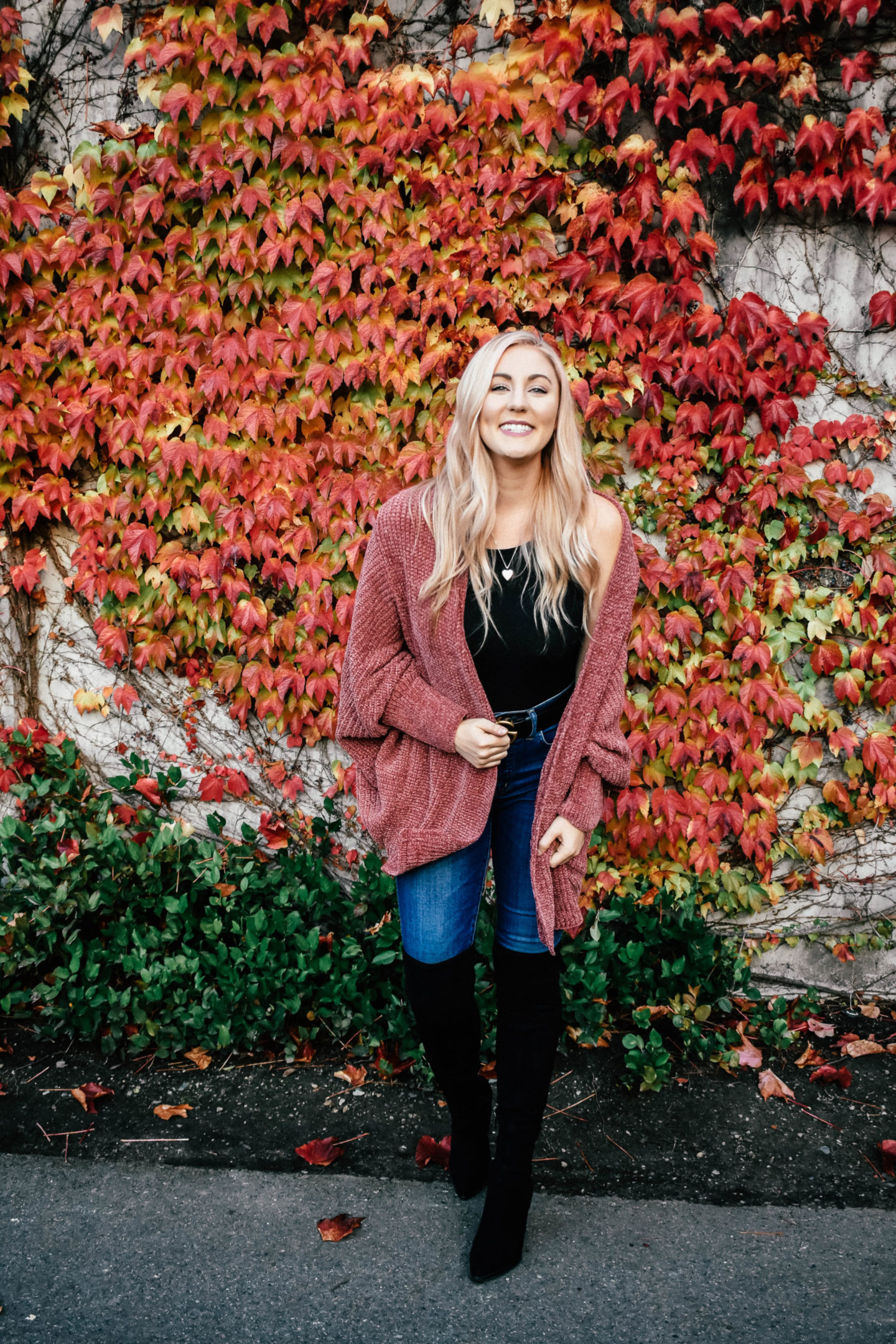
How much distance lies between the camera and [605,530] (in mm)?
2053

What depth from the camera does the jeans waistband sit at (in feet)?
6.60

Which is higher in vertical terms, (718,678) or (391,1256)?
(718,678)

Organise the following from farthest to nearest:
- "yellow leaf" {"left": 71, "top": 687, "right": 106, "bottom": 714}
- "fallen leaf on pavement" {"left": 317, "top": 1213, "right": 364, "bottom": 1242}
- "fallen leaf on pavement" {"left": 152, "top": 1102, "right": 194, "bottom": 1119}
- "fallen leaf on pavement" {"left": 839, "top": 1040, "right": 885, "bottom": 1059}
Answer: "yellow leaf" {"left": 71, "top": 687, "right": 106, "bottom": 714}, "fallen leaf on pavement" {"left": 839, "top": 1040, "right": 885, "bottom": 1059}, "fallen leaf on pavement" {"left": 152, "top": 1102, "right": 194, "bottom": 1119}, "fallen leaf on pavement" {"left": 317, "top": 1213, "right": 364, "bottom": 1242}

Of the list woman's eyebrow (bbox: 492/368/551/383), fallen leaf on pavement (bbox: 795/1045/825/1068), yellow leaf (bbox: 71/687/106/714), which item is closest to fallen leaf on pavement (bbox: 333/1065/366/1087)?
fallen leaf on pavement (bbox: 795/1045/825/1068)

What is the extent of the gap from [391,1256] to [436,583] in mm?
1553

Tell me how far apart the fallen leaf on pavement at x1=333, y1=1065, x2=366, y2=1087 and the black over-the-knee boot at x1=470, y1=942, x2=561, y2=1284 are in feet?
2.39

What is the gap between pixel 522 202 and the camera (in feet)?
9.24

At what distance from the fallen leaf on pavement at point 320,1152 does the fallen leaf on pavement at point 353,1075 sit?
10.3 inches

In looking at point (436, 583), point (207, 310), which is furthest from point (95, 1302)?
point (207, 310)

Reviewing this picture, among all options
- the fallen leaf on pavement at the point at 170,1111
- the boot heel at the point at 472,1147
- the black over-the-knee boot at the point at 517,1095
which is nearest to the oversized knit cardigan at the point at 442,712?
the black over-the-knee boot at the point at 517,1095

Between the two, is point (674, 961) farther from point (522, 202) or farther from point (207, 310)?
point (207, 310)

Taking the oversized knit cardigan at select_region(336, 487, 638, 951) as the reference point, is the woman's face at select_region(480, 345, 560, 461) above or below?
above

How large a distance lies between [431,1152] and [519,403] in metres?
1.92

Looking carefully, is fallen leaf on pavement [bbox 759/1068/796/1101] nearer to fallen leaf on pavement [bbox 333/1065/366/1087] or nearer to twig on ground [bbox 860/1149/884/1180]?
twig on ground [bbox 860/1149/884/1180]
